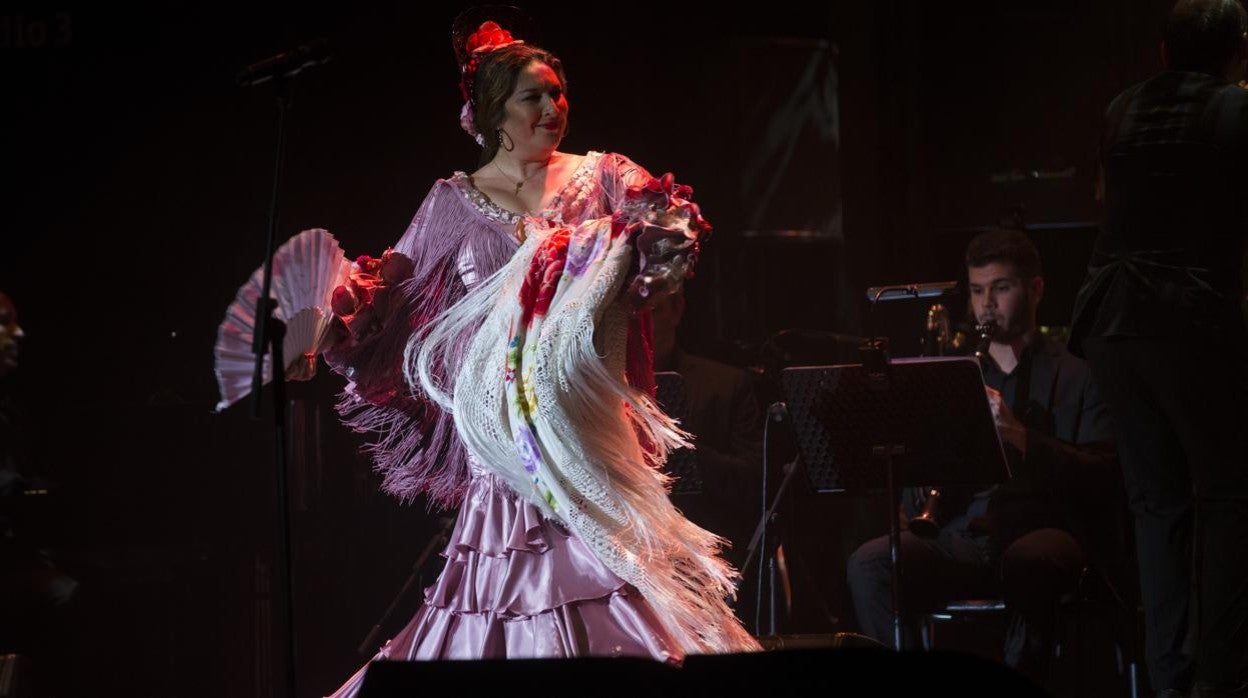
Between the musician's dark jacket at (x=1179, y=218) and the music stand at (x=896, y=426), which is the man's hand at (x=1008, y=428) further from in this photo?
the musician's dark jacket at (x=1179, y=218)

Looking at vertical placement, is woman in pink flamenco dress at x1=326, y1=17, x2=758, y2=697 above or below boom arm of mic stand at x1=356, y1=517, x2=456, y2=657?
above

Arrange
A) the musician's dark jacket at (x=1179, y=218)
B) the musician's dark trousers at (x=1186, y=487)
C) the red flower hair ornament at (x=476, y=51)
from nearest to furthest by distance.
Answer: the musician's dark trousers at (x=1186, y=487), the musician's dark jacket at (x=1179, y=218), the red flower hair ornament at (x=476, y=51)

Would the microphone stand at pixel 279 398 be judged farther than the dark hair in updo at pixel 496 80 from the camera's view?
No

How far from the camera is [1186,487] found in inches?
132

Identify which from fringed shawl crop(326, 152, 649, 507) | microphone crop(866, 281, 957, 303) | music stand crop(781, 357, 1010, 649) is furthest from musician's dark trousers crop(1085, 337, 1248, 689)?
fringed shawl crop(326, 152, 649, 507)

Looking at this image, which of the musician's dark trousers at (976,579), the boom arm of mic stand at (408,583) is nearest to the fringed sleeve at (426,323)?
the boom arm of mic stand at (408,583)

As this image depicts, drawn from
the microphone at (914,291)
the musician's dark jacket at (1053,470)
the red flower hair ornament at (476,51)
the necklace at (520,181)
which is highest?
the red flower hair ornament at (476,51)

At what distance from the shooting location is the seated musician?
403 centimetres

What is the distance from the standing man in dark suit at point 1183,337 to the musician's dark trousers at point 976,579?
619 mm

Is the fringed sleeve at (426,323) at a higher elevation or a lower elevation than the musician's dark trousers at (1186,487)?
higher

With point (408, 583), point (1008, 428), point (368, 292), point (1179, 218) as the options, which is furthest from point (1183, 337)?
point (408, 583)

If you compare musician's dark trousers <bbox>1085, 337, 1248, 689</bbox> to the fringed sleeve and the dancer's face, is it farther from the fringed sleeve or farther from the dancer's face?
the fringed sleeve

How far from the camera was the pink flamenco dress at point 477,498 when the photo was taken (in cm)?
316

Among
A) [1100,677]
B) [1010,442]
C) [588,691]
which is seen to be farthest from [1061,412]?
[588,691]
